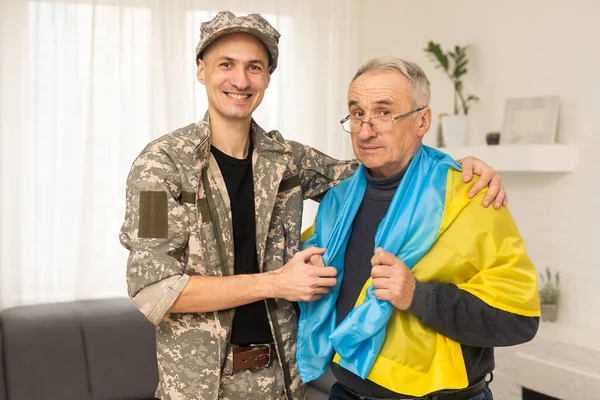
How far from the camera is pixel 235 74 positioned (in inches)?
81.2

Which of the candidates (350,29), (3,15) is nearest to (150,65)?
(3,15)

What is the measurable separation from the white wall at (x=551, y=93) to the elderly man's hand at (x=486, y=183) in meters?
2.08

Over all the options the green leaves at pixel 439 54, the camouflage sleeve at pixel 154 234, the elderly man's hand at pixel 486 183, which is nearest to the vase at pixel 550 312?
the green leaves at pixel 439 54

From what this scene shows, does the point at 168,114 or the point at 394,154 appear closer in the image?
the point at 394,154

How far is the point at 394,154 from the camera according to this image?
1952mm

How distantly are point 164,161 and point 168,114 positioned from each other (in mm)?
2781

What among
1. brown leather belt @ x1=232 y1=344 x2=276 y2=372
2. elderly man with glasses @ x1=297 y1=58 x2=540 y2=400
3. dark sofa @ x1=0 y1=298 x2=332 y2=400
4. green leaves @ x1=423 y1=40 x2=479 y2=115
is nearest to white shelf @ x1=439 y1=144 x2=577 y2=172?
green leaves @ x1=423 y1=40 x2=479 y2=115

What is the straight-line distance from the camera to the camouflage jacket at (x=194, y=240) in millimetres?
1888

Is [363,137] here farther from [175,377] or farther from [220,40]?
[175,377]

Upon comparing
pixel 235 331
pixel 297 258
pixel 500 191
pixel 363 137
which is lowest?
pixel 235 331

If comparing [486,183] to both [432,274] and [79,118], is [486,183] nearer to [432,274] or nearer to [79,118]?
[432,274]

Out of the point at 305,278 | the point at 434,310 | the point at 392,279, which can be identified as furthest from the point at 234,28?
the point at 434,310

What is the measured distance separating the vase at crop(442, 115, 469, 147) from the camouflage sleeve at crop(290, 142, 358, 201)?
216 cm

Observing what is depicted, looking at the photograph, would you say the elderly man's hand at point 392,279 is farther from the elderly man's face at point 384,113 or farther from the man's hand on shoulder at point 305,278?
the elderly man's face at point 384,113
